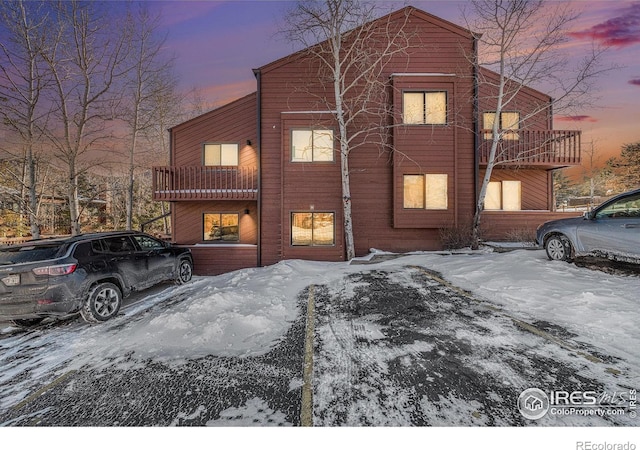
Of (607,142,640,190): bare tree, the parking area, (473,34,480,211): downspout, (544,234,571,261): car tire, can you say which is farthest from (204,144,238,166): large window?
(607,142,640,190): bare tree

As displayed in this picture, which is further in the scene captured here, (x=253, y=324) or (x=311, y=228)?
(x=311, y=228)

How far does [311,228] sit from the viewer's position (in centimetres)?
1069

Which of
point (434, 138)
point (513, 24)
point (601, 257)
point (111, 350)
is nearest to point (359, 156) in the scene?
point (434, 138)

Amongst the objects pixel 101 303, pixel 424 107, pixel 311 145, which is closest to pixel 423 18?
pixel 424 107

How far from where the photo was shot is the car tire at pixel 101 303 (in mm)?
4730

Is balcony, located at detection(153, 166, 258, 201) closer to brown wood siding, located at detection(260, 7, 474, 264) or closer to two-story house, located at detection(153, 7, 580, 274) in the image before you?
two-story house, located at detection(153, 7, 580, 274)

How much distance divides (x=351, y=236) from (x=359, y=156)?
11.2 ft

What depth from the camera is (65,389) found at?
2740 millimetres

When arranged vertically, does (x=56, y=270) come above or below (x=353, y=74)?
below

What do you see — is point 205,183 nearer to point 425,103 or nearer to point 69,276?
point 69,276

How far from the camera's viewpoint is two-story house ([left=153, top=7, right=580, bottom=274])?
1029cm

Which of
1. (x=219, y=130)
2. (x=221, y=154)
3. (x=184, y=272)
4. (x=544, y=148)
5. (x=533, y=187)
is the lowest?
(x=184, y=272)

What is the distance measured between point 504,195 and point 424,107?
598 cm

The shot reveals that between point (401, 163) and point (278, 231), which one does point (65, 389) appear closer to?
Answer: point (278, 231)
